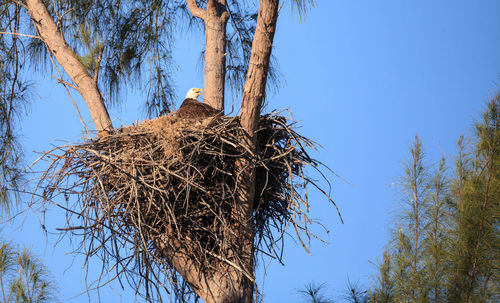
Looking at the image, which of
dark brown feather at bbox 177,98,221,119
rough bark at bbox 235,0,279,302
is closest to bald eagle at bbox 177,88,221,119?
dark brown feather at bbox 177,98,221,119

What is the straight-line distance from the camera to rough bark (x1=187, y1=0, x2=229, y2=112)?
3.64 metres

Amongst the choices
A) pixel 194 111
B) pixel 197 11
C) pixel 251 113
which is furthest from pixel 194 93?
pixel 251 113

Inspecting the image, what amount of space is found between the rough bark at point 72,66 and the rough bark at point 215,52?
0.65 m

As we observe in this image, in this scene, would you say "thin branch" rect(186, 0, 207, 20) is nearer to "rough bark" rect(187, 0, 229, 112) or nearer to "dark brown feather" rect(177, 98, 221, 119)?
"rough bark" rect(187, 0, 229, 112)

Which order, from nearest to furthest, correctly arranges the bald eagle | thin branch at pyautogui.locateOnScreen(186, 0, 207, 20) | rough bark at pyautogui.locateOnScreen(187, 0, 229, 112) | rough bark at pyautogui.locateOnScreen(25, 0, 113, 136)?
the bald eagle < rough bark at pyautogui.locateOnScreen(25, 0, 113, 136) < rough bark at pyautogui.locateOnScreen(187, 0, 229, 112) < thin branch at pyautogui.locateOnScreen(186, 0, 207, 20)

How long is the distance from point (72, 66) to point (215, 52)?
88cm

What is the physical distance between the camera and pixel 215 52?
148 inches

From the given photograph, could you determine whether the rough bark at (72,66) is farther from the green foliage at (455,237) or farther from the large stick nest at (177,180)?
the green foliage at (455,237)

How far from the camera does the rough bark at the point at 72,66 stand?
331 cm

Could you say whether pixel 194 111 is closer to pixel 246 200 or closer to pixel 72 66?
pixel 246 200

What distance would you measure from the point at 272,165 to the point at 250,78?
0.48m

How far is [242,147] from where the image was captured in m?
2.90

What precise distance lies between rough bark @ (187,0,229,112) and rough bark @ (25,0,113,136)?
65 cm

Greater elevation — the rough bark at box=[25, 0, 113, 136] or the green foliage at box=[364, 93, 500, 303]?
the rough bark at box=[25, 0, 113, 136]
